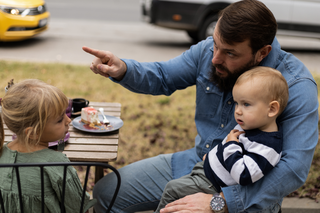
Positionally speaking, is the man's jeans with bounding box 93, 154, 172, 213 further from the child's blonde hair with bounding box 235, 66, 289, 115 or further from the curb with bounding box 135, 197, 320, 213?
the curb with bounding box 135, 197, 320, 213

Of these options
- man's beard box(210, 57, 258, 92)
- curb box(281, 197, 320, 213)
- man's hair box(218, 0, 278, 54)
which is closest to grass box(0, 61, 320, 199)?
curb box(281, 197, 320, 213)

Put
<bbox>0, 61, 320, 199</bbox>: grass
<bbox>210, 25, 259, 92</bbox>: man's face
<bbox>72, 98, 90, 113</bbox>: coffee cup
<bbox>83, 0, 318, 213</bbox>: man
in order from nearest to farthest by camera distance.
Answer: <bbox>83, 0, 318, 213</bbox>: man, <bbox>210, 25, 259, 92</bbox>: man's face, <bbox>72, 98, 90, 113</bbox>: coffee cup, <bbox>0, 61, 320, 199</bbox>: grass

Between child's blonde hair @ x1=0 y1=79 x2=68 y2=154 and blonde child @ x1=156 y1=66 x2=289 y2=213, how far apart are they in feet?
3.05

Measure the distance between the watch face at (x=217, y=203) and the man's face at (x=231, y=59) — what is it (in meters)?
0.73

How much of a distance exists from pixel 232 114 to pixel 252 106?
16.2 inches

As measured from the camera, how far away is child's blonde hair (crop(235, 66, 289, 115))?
1.72m

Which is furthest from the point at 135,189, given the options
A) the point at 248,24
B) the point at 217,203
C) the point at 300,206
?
the point at 300,206

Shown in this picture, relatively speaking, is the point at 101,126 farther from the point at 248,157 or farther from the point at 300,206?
the point at 300,206

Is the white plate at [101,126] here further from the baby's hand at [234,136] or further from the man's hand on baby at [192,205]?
the baby's hand at [234,136]

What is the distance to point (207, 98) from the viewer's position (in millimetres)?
2283

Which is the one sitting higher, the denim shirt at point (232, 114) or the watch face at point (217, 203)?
the denim shirt at point (232, 114)

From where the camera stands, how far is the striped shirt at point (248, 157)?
168 centimetres

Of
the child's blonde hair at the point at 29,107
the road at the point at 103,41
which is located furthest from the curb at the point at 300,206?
the road at the point at 103,41

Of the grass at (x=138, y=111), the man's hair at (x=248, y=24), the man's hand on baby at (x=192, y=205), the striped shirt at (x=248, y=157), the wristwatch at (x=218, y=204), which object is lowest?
the grass at (x=138, y=111)
